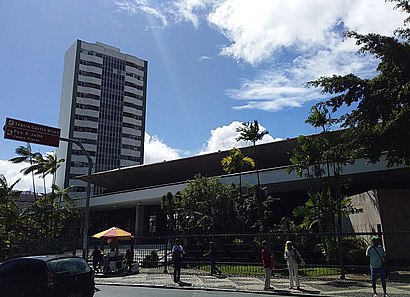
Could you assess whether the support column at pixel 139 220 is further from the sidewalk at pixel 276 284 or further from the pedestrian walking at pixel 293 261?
the pedestrian walking at pixel 293 261

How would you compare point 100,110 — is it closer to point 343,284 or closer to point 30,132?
point 30,132

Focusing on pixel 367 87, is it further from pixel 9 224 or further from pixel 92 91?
pixel 92 91

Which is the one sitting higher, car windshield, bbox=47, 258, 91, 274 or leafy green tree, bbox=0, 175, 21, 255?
leafy green tree, bbox=0, 175, 21, 255

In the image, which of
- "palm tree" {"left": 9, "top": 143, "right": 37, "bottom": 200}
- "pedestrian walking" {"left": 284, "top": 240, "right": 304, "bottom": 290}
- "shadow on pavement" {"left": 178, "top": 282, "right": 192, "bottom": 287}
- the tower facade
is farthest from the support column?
the tower facade

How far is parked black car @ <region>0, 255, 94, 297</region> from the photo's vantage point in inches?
371

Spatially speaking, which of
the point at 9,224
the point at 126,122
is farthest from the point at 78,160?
the point at 9,224

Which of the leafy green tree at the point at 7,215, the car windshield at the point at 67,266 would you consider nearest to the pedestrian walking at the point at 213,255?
the car windshield at the point at 67,266

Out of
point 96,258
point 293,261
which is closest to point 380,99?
point 293,261

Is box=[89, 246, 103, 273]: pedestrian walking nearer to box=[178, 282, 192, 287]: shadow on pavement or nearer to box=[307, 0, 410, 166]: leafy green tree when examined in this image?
box=[178, 282, 192, 287]: shadow on pavement

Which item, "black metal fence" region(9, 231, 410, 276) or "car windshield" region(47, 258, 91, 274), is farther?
"black metal fence" region(9, 231, 410, 276)

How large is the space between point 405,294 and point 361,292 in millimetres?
1340

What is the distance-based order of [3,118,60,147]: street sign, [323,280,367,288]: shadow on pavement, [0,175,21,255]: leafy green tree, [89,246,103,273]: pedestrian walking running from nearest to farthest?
[323,280,367,288]: shadow on pavement, [3,118,60,147]: street sign, [89,246,103,273]: pedestrian walking, [0,175,21,255]: leafy green tree

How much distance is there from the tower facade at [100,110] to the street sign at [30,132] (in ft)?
225

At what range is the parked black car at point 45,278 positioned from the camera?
30.9ft
